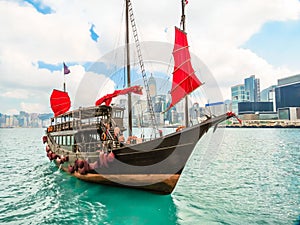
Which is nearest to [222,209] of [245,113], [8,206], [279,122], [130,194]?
[130,194]

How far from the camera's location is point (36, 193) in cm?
1204

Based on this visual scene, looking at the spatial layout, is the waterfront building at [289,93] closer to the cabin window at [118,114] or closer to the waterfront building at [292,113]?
the waterfront building at [292,113]

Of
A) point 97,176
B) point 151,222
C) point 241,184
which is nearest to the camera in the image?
point 151,222

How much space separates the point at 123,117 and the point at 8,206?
8201 mm

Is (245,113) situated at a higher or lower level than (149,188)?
higher

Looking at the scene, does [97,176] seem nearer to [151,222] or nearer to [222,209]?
[151,222]

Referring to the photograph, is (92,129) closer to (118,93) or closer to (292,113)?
→ (118,93)

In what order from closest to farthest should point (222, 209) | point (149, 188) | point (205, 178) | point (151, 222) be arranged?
point (151, 222), point (222, 209), point (149, 188), point (205, 178)

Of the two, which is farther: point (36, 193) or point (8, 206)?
point (36, 193)

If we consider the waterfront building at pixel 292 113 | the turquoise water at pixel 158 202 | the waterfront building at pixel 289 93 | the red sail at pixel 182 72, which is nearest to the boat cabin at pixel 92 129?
the turquoise water at pixel 158 202

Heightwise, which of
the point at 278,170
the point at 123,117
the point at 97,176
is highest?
the point at 123,117

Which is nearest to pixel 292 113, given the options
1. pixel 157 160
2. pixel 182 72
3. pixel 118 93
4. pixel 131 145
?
pixel 182 72

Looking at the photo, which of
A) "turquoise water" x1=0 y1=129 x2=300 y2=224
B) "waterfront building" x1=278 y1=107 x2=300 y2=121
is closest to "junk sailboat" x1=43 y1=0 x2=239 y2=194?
"turquoise water" x1=0 y1=129 x2=300 y2=224

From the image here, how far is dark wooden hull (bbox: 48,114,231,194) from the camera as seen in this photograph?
9.92 metres
